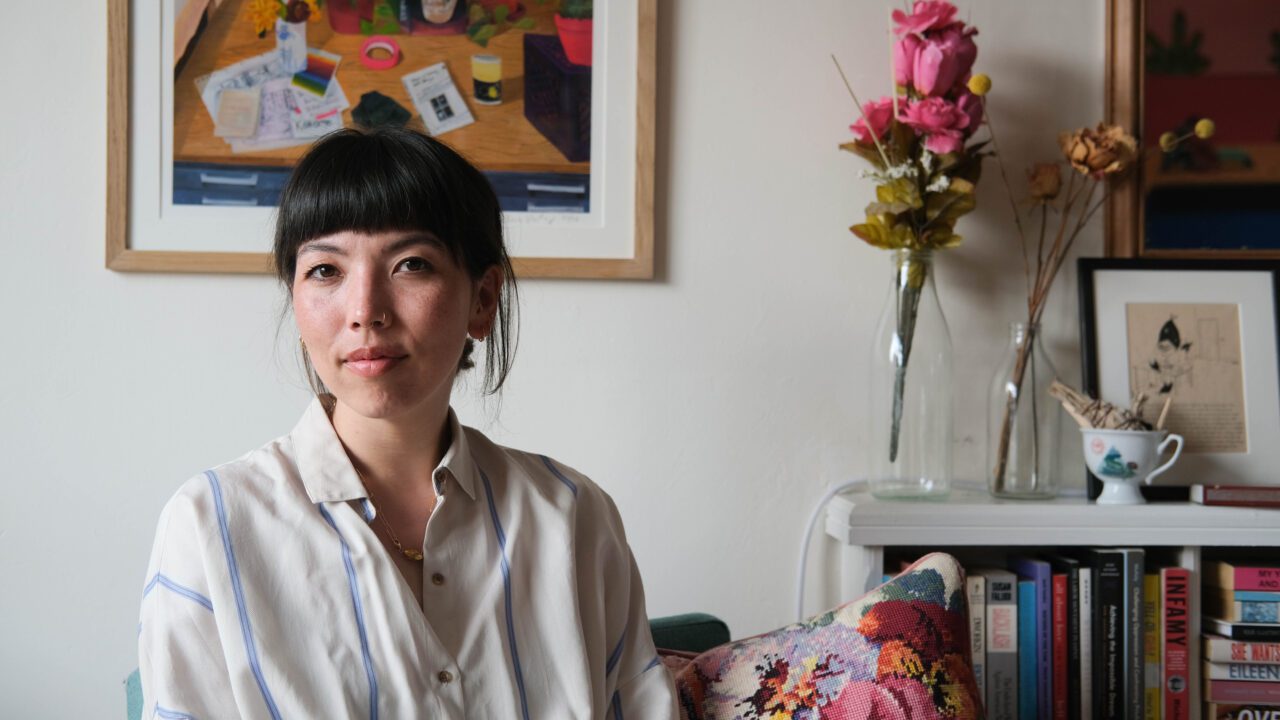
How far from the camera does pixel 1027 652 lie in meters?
1.62

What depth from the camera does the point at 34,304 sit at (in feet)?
5.46

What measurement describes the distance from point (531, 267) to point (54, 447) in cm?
83

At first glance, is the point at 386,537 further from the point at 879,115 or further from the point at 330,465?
the point at 879,115

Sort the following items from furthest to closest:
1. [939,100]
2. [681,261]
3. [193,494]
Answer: [681,261], [939,100], [193,494]

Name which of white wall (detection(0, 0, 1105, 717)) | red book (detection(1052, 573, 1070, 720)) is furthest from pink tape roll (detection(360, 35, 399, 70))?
red book (detection(1052, 573, 1070, 720))

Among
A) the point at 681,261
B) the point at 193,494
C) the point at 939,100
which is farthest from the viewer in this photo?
the point at 681,261

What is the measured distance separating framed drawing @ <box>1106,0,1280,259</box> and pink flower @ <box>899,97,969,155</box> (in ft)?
1.37

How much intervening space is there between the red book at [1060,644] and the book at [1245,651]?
24 cm

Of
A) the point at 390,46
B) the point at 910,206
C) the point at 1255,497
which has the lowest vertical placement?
the point at 1255,497

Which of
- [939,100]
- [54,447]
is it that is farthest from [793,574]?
[54,447]

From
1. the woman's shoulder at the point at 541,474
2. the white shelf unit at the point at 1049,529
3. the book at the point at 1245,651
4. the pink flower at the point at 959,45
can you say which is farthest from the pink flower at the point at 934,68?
the book at the point at 1245,651

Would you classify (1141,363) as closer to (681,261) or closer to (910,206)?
(910,206)

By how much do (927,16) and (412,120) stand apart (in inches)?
34.3

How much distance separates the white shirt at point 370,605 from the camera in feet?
3.06
